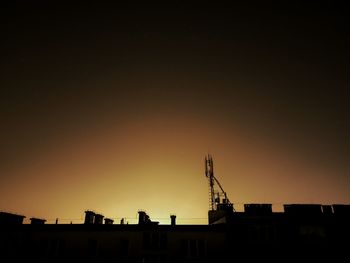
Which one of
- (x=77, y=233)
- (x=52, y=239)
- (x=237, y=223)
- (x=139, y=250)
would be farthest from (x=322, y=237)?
(x=52, y=239)

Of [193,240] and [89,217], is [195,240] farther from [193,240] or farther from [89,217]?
[89,217]

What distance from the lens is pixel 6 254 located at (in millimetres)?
33688

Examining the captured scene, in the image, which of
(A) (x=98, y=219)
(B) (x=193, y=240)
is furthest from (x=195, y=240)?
(A) (x=98, y=219)

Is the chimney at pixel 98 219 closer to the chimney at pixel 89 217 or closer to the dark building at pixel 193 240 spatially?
the chimney at pixel 89 217

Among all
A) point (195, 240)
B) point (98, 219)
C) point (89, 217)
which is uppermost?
point (89, 217)

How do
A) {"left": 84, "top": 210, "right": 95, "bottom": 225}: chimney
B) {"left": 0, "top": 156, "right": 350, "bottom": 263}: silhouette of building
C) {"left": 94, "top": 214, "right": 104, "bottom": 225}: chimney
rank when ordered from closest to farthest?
1. {"left": 0, "top": 156, "right": 350, "bottom": 263}: silhouette of building
2. {"left": 84, "top": 210, "right": 95, "bottom": 225}: chimney
3. {"left": 94, "top": 214, "right": 104, "bottom": 225}: chimney

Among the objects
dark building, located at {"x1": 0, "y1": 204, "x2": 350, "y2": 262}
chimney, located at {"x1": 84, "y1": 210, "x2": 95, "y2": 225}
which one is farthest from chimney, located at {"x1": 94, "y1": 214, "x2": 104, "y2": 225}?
dark building, located at {"x1": 0, "y1": 204, "x2": 350, "y2": 262}

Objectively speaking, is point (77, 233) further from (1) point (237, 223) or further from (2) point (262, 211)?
(2) point (262, 211)

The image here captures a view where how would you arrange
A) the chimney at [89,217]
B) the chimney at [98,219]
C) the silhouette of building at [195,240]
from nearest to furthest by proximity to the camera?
1. the silhouette of building at [195,240]
2. the chimney at [89,217]
3. the chimney at [98,219]

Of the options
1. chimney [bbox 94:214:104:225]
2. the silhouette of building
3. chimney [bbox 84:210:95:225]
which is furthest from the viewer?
chimney [bbox 94:214:104:225]

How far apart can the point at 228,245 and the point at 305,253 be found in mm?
8849

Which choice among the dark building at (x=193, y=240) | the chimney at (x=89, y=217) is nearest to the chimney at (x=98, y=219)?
the chimney at (x=89, y=217)

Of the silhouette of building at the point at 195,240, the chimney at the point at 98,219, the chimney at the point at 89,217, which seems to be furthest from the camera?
the chimney at the point at 98,219

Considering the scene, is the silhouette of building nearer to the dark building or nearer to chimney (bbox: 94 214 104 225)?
the dark building
